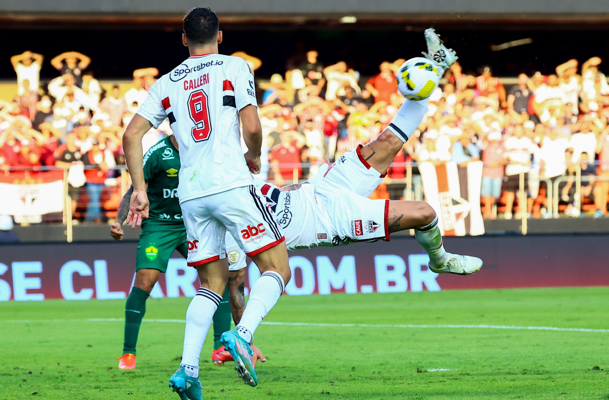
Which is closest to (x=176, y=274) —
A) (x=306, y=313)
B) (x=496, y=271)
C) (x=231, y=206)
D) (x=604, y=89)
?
(x=306, y=313)

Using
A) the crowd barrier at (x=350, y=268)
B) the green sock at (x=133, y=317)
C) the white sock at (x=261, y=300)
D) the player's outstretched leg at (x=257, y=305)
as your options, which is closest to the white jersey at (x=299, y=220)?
the player's outstretched leg at (x=257, y=305)

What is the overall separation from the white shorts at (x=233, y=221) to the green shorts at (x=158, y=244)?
2171 millimetres

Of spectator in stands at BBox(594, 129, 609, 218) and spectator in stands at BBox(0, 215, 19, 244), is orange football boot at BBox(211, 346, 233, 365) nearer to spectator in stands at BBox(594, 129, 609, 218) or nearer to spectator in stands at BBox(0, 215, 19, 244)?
spectator in stands at BBox(0, 215, 19, 244)

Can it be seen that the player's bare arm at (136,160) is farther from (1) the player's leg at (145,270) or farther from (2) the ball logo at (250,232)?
(1) the player's leg at (145,270)

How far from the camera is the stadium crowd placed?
16.5 metres

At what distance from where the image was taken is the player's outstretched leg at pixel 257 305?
4.98m

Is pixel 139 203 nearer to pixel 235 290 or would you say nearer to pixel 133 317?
pixel 235 290

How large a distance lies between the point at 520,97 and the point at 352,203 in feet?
44.6

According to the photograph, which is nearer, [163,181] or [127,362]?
[127,362]

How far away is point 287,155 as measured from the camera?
57.0ft

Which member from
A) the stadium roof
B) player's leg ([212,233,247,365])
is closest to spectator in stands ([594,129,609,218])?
the stadium roof

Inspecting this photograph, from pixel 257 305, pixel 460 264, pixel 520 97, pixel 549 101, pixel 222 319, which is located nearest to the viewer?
pixel 257 305

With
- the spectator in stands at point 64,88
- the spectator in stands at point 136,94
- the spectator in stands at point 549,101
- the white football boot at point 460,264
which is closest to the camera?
the white football boot at point 460,264

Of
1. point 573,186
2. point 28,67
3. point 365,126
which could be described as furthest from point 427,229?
point 28,67
